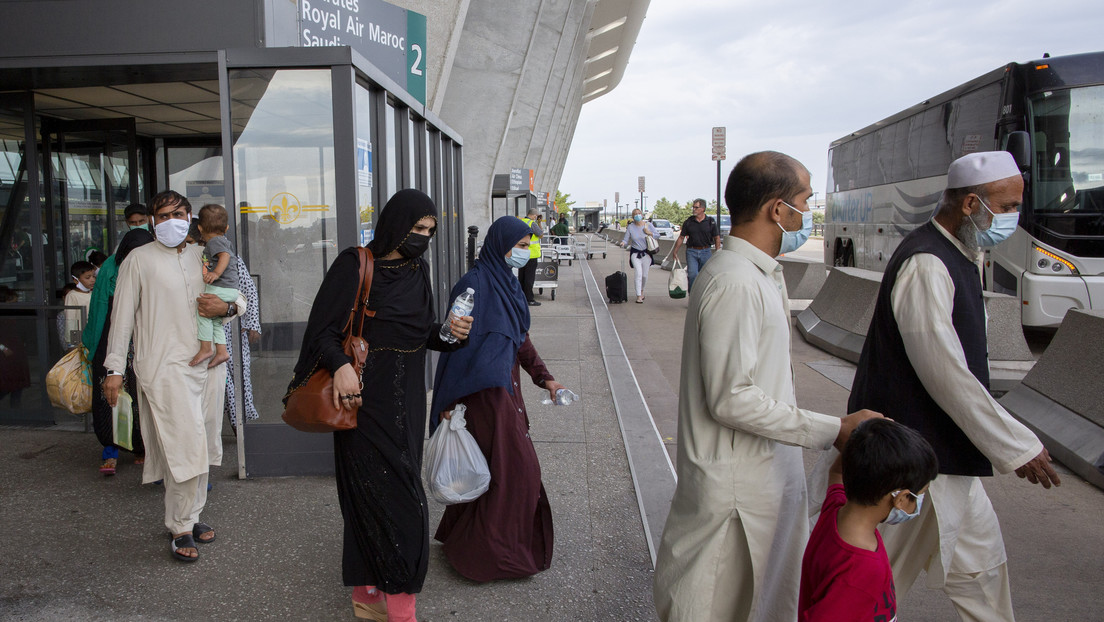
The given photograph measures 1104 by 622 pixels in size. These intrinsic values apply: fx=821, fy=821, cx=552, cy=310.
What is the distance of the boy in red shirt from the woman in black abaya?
1605 millimetres

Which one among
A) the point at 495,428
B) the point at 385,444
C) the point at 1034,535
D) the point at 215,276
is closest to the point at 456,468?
the point at 495,428

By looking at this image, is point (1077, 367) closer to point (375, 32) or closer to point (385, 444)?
point (385, 444)

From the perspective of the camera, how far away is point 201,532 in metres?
4.35

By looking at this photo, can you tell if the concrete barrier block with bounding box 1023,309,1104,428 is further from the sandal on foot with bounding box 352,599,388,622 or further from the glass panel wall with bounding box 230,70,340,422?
the glass panel wall with bounding box 230,70,340,422

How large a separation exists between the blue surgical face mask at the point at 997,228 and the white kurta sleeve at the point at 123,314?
3.83 m

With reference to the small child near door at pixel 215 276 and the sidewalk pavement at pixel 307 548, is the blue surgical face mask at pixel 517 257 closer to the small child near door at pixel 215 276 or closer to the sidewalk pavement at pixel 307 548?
the sidewalk pavement at pixel 307 548

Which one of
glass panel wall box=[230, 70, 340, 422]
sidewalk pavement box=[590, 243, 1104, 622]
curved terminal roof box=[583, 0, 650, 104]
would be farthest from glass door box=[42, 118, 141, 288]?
curved terminal roof box=[583, 0, 650, 104]

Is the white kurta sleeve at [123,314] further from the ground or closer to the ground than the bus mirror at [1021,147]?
closer to the ground

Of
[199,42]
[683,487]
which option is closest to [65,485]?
[199,42]

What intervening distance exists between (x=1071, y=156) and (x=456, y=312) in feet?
33.5

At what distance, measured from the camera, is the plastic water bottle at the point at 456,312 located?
3414 mm

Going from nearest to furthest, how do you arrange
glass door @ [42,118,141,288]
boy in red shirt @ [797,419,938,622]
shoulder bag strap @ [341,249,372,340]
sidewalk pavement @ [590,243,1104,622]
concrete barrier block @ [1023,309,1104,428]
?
boy in red shirt @ [797,419,938,622]
shoulder bag strap @ [341,249,372,340]
sidewalk pavement @ [590,243,1104,622]
concrete barrier block @ [1023,309,1104,428]
glass door @ [42,118,141,288]

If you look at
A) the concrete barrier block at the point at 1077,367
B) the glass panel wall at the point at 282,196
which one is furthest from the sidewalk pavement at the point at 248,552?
the concrete barrier block at the point at 1077,367

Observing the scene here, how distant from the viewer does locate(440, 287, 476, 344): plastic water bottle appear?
134 inches
